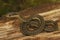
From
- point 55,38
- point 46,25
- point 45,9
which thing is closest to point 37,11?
point 45,9

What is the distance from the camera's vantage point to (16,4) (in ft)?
33.7

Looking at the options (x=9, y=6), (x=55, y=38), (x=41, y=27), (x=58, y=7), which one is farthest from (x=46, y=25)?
(x=9, y=6)

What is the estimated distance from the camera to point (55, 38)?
5754 mm

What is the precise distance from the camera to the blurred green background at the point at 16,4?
9.73m

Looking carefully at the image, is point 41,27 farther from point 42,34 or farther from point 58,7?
point 58,7

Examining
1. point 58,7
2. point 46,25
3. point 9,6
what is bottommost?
point 46,25

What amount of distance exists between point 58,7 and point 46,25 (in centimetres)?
188

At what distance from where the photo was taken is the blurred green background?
973 centimetres

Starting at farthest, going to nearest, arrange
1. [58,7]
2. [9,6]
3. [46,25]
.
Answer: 1. [9,6]
2. [58,7]
3. [46,25]

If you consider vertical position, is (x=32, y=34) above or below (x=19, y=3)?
below

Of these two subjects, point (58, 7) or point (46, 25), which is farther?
point (58, 7)

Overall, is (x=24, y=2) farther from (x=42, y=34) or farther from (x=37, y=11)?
(x=42, y=34)

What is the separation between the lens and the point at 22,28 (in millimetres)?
6094

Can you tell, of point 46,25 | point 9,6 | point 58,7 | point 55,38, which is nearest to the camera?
point 55,38
